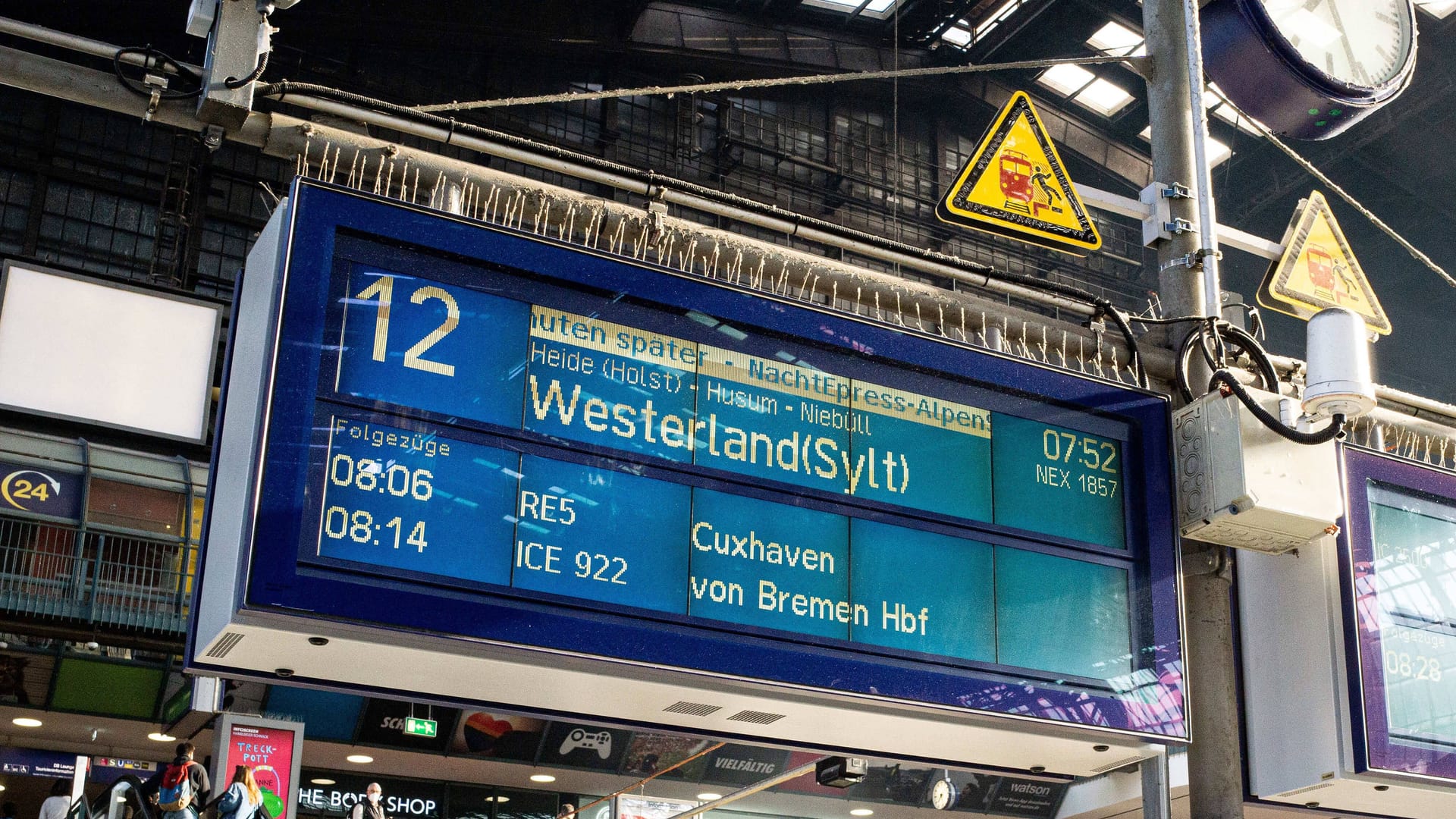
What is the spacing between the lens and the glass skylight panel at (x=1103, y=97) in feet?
76.2

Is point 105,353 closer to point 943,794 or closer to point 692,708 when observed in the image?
point 943,794

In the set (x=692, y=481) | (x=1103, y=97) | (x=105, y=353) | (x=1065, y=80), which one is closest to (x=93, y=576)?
(x=105, y=353)

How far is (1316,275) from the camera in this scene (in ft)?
28.5

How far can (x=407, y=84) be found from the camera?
1845 centimetres

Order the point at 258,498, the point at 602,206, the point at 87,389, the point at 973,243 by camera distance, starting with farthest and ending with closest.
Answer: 1. the point at 973,243
2. the point at 87,389
3. the point at 602,206
4. the point at 258,498

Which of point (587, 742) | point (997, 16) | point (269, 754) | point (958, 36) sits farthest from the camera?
point (958, 36)

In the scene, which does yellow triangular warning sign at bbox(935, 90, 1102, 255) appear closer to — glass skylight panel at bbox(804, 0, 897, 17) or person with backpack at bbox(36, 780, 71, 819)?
person with backpack at bbox(36, 780, 71, 819)

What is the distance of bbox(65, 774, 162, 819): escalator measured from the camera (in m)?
7.73

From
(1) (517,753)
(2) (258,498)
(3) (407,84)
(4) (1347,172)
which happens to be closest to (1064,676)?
(2) (258,498)

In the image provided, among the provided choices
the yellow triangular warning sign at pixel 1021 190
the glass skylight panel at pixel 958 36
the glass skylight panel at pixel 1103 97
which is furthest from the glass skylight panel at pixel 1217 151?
the yellow triangular warning sign at pixel 1021 190

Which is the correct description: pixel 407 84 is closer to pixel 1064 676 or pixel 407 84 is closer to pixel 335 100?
pixel 335 100

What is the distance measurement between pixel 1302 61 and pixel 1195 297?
1614mm

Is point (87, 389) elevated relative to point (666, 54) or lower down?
lower down

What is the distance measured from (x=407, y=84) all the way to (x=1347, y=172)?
47.4 ft
